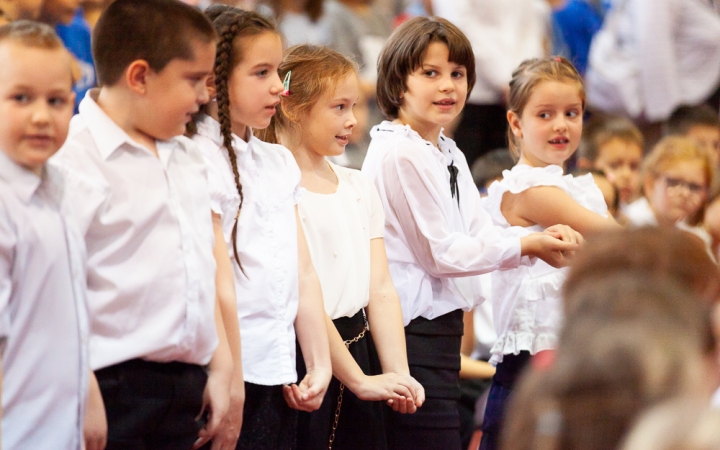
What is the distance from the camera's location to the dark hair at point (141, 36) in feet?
6.69

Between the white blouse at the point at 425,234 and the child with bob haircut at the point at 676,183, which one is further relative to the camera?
the child with bob haircut at the point at 676,183

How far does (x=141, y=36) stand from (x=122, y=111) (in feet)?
0.54

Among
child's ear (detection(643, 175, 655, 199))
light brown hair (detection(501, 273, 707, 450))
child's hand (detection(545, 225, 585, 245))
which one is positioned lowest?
child's ear (detection(643, 175, 655, 199))

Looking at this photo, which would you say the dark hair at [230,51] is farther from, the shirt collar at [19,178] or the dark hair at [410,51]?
the dark hair at [410,51]

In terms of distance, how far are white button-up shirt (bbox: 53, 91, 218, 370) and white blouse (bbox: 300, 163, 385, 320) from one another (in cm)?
58

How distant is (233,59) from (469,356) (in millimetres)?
2408

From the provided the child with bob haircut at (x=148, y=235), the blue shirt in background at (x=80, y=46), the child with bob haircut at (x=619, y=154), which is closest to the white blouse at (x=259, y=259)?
the child with bob haircut at (x=148, y=235)

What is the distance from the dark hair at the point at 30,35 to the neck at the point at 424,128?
1.36 metres

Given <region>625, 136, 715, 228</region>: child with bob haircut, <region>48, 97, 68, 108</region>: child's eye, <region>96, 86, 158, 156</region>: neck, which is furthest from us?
<region>625, 136, 715, 228</region>: child with bob haircut

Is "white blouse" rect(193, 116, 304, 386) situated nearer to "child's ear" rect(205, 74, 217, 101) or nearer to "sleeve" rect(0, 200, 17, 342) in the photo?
"child's ear" rect(205, 74, 217, 101)

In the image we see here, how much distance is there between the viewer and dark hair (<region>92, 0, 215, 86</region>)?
2.04 m

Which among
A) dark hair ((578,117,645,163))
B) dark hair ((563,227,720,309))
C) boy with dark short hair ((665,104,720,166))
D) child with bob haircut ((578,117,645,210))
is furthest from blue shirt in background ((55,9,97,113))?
boy with dark short hair ((665,104,720,166))

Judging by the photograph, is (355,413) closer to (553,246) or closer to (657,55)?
(553,246)

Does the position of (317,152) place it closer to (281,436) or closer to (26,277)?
(281,436)
